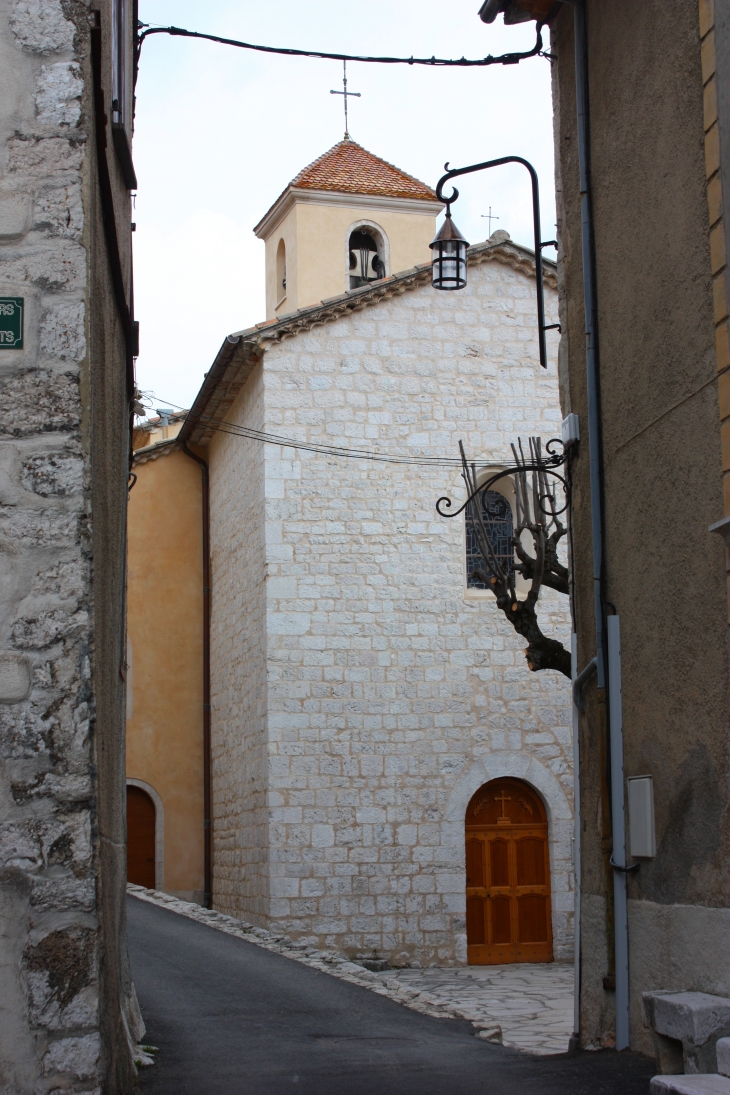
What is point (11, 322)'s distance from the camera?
4023 millimetres

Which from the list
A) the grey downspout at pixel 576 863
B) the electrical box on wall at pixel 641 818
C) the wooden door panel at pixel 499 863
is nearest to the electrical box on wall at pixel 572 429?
the grey downspout at pixel 576 863

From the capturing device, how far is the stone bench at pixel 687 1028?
4820 millimetres

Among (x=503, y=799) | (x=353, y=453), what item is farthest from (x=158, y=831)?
(x=353, y=453)

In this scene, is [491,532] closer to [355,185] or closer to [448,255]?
[448,255]

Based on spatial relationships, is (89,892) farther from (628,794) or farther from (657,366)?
(657,366)

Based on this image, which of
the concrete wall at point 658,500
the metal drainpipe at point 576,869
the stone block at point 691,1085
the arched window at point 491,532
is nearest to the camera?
the stone block at point 691,1085

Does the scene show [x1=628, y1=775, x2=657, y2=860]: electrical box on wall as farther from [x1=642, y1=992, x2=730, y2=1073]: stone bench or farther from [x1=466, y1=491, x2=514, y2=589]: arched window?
[x1=466, y1=491, x2=514, y2=589]: arched window

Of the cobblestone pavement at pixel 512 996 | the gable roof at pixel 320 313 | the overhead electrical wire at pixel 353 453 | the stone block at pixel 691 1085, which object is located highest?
the gable roof at pixel 320 313

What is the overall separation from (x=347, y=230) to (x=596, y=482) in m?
19.2

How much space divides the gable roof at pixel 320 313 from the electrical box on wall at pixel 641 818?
1015 cm

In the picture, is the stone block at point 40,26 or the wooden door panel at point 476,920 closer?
the stone block at point 40,26

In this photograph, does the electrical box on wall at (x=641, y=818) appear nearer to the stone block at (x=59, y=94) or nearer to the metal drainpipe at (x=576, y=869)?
the metal drainpipe at (x=576, y=869)

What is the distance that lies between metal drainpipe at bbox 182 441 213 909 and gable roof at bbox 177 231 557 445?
259 centimetres

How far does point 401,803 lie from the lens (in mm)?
14883
